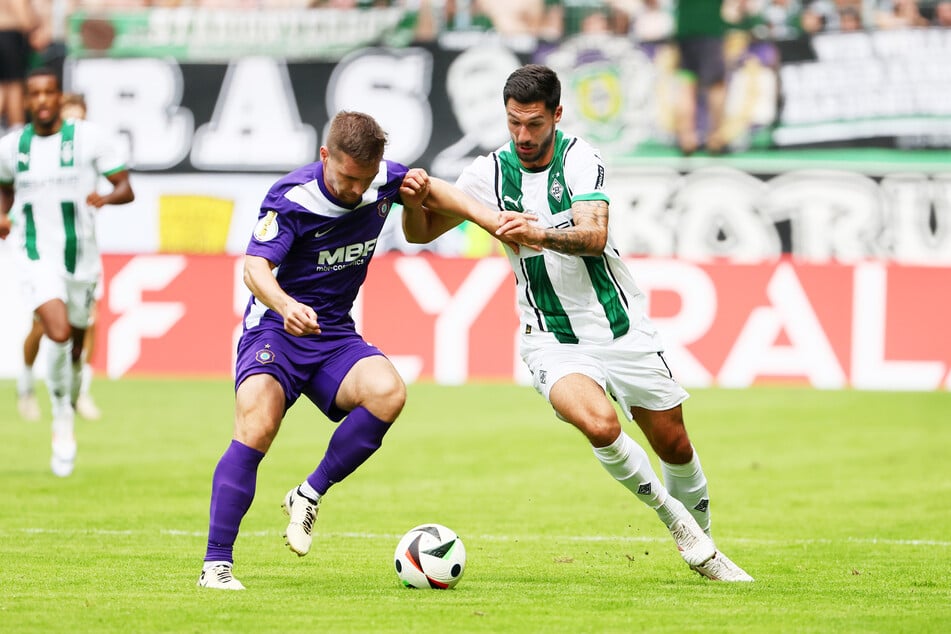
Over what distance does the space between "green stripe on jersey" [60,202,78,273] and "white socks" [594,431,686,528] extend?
5.60 meters

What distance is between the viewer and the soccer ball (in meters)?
6.52

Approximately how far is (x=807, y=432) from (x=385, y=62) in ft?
37.5

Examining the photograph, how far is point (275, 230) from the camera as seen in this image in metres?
6.49

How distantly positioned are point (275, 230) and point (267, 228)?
4 cm

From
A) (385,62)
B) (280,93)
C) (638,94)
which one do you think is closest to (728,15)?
(638,94)

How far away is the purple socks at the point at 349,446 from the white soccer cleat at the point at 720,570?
159 centimetres

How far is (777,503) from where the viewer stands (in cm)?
1016

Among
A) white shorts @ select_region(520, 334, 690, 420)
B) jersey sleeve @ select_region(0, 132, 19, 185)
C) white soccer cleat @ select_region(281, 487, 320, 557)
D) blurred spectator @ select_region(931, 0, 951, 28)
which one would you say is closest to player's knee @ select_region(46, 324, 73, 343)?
jersey sleeve @ select_region(0, 132, 19, 185)

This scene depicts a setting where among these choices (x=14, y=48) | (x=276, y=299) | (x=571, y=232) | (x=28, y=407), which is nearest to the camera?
(x=276, y=299)

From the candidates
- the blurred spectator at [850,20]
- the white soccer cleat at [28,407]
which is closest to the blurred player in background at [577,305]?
the white soccer cleat at [28,407]

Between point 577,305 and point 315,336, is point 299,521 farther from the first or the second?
point 577,305

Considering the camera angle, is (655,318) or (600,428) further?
(655,318)

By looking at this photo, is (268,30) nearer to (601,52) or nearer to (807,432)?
(601,52)


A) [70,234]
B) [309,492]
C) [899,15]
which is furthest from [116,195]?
[899,15]
